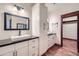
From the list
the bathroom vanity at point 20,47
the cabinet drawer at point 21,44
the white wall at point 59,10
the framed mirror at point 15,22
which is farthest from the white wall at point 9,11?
the white wall at point 59,10

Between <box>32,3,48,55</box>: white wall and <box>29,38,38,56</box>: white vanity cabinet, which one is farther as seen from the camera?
<box>32,3,48,55</box>: white wall

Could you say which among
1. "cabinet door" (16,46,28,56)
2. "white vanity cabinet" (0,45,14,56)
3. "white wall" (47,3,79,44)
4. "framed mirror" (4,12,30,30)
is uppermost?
"white wall" (47,3,79,44)

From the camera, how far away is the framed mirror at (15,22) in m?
2.03

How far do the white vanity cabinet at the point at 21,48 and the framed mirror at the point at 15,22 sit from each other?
56cm

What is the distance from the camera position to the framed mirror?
2.03 metres

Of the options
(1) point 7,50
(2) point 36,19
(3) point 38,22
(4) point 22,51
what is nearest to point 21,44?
(4) point 22,51

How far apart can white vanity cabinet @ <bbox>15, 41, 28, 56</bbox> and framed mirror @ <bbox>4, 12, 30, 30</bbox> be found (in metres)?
0.56

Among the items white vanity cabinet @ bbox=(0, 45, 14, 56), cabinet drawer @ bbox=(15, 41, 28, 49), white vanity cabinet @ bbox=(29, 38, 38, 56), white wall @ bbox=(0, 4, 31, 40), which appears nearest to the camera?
white vanity cabinet @ bbox=(0, 45, 14, 56)

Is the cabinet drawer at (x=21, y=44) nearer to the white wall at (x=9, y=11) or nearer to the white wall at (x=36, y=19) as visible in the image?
the white wall at (x=9, y=11)

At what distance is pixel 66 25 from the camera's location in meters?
6.28

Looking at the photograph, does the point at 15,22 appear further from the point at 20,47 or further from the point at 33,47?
the point at 33,47

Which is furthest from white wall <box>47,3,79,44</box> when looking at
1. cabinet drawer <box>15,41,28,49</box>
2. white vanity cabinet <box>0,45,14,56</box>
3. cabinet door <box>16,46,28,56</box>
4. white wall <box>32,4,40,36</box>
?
white vanity cabinet <box>0,45,14,56</box>

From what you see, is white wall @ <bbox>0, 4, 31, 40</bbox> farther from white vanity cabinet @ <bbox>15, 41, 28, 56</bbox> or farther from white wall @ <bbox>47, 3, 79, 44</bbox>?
white wall @ <bbox>47, 3, 79, 44</bbox>

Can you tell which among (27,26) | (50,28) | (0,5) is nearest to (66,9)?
(50,28)
